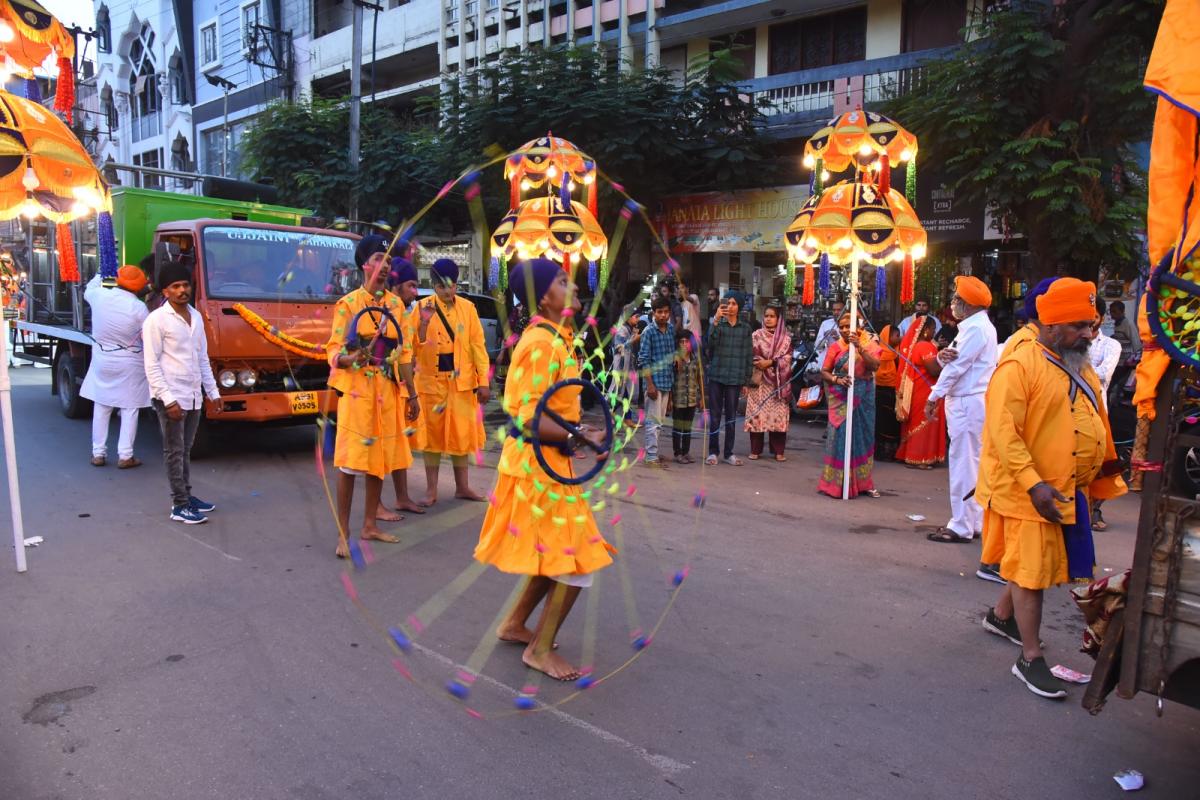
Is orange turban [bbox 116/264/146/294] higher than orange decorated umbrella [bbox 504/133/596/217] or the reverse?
the reverse

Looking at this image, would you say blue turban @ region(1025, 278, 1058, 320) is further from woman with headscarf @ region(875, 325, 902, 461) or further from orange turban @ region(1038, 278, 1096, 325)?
woman with headscarf @ region(875, 325, 902, 461)

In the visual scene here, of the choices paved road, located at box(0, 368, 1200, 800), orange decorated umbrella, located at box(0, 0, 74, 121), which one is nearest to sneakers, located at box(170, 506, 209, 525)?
paved road, located at box(0, 368, 1200, 800)

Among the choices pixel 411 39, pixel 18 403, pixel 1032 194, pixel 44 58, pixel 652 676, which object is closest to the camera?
pixel 652 676

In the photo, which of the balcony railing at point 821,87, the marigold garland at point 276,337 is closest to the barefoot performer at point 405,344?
the marigold garland at point 276,337

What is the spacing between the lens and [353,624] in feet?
14.2

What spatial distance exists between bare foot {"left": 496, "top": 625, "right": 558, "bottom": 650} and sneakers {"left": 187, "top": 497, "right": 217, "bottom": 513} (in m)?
3.37

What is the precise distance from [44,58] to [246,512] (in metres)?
3.51

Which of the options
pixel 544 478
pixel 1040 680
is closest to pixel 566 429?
pixel 544 478

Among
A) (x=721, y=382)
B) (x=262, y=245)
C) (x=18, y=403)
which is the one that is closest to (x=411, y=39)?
(x=18, y=403)

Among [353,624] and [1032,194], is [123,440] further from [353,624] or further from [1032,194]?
[1032,194]

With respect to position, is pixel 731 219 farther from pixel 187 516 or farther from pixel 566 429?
pixel 566 429

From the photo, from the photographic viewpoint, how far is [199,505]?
20.9 ft

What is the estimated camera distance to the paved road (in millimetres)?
3002

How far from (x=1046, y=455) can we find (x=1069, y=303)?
2.13 ft
